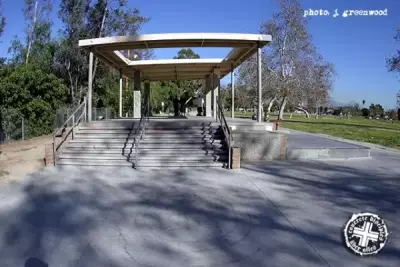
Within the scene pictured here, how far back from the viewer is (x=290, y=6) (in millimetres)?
33500

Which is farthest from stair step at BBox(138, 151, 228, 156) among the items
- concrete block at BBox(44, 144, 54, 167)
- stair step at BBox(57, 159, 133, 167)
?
concrete block at BBox(44, 144, 54, 167)

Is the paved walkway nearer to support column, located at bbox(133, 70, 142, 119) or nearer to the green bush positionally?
support column, located at bbox(133, 70, 142, 119)

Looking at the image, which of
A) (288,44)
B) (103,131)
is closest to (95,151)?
(103,131)

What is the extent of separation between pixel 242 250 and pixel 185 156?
19.4 ft

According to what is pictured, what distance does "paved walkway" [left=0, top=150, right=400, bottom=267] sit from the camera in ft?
13.3

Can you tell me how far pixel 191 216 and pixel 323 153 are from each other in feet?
24.2

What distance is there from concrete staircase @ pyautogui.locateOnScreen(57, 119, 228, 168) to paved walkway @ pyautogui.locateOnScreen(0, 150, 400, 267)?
0.78 metres

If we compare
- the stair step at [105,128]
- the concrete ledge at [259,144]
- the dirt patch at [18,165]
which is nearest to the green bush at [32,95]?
the dirt patch at [18,165]

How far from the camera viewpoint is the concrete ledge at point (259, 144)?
35.9 ft

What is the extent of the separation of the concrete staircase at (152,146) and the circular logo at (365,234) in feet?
19.0

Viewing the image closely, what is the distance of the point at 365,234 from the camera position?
367 cm

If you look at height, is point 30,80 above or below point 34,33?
below

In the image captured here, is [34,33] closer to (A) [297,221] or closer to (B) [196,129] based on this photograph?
(B) [196,129]

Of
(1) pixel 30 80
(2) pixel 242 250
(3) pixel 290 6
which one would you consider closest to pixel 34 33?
(1) pixel 30 80
